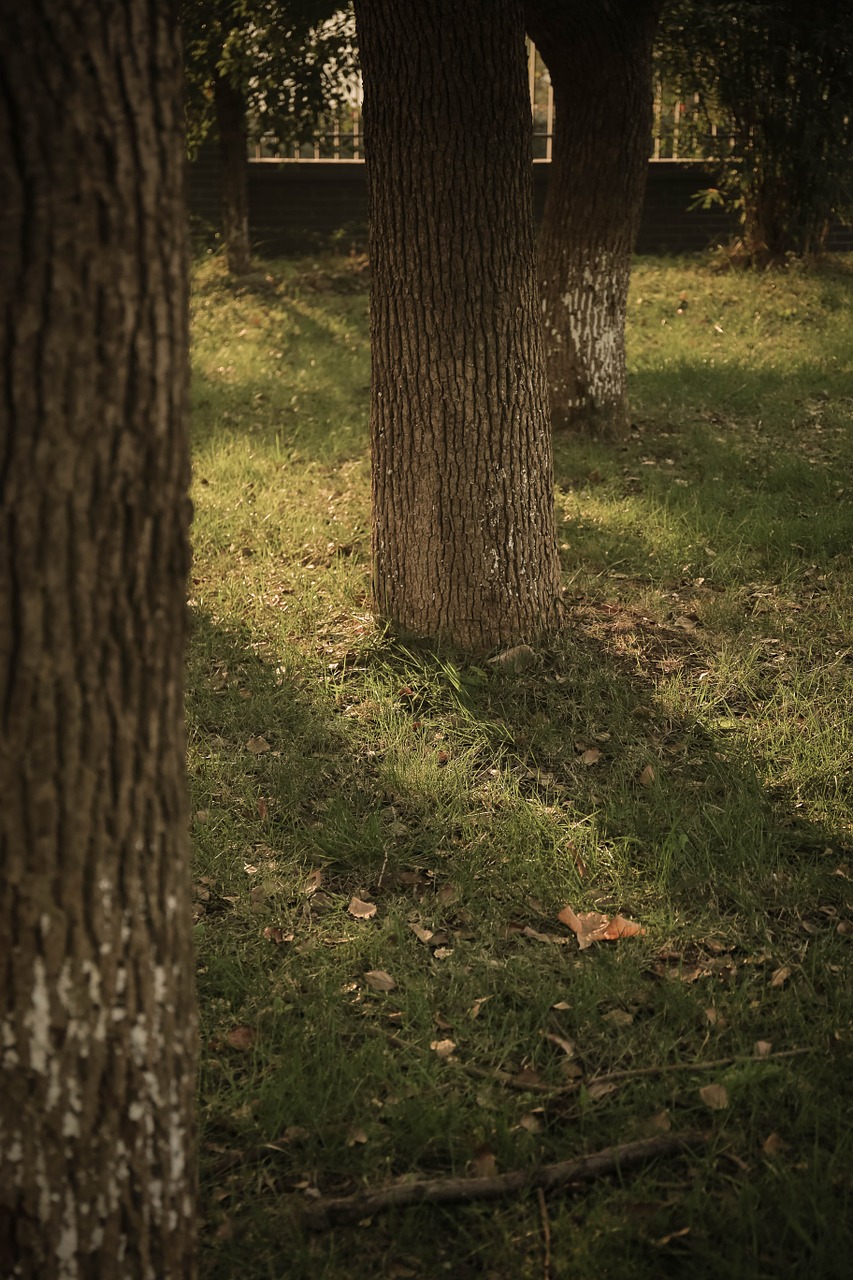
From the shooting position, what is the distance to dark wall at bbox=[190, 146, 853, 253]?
1521 centimetres

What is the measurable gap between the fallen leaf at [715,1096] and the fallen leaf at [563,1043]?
1.18ft

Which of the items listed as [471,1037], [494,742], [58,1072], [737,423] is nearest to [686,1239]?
[471,1037]

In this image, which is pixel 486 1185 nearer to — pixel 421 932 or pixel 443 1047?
pixel 443 1047

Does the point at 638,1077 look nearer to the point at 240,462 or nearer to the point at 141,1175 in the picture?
the point at 141,1175

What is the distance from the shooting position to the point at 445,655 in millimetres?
5051

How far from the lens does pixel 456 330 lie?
191 inches

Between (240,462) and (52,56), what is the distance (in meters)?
6.14

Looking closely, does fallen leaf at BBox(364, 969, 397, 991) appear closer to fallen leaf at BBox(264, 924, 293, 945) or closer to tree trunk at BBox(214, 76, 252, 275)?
fallen leaf at BBox(264, 924, 293, 945)

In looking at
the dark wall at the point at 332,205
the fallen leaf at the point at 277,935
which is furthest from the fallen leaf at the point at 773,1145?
the dark wall at the point at 332,205

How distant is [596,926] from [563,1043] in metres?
0.53

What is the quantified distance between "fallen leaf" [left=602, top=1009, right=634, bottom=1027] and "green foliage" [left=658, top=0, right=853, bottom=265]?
382 inches

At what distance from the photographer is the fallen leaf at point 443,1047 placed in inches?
120

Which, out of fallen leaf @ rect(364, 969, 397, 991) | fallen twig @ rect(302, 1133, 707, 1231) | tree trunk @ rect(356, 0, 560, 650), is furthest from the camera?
tree trunk @ rect(356, 0, 560, 650)

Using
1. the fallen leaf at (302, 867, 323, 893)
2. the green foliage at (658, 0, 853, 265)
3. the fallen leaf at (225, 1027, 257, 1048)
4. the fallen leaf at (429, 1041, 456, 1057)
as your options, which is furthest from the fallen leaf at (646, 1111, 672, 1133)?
the green foliage at (658, 0, 853, 265)
